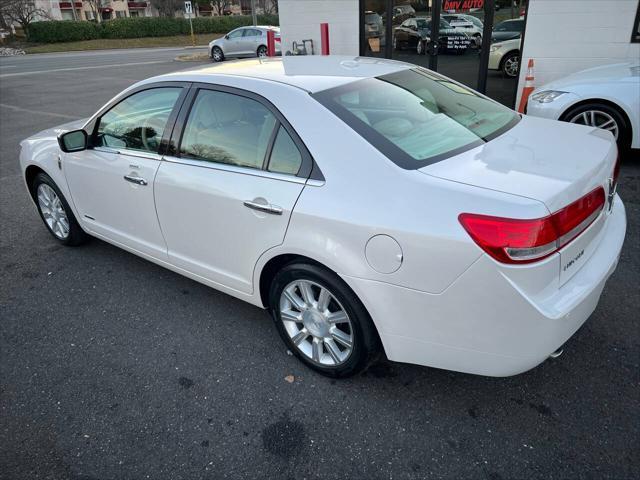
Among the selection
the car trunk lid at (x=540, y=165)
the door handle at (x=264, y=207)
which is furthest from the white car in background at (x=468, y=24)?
the door handle at (x=264, y=207)

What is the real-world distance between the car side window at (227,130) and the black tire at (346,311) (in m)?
0.63

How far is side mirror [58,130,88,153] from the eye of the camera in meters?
3.58

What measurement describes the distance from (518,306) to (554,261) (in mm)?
257

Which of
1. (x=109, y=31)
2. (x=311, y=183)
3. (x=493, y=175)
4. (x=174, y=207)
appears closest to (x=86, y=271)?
(x=174, y=207)

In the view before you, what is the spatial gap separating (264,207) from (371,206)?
2.09 ft

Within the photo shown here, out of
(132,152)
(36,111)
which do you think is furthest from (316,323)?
(36,111)

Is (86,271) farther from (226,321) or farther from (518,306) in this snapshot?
(518,306)

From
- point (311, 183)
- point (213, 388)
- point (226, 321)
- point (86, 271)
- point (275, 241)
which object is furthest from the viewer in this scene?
point (86, 271)

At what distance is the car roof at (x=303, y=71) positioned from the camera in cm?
274

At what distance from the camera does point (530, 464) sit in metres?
2.14

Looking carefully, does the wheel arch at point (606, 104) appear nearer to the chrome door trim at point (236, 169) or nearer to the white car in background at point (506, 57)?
the white car in background at point (506, 57)

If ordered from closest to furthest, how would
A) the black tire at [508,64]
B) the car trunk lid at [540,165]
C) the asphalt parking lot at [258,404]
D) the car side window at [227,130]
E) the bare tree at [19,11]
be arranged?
the car trunk lid at [540,165] → the asphalt parking lot at [258,404] → the car side window at [227,130] → the black tire at [508,64] → the bare tree at [19,11]

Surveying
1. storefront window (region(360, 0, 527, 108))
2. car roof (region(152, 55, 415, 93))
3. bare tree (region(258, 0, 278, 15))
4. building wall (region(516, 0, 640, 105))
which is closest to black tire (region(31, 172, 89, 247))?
car roof (region(152, 55, 415, 93))

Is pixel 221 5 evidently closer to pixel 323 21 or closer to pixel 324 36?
pixel 323 21
